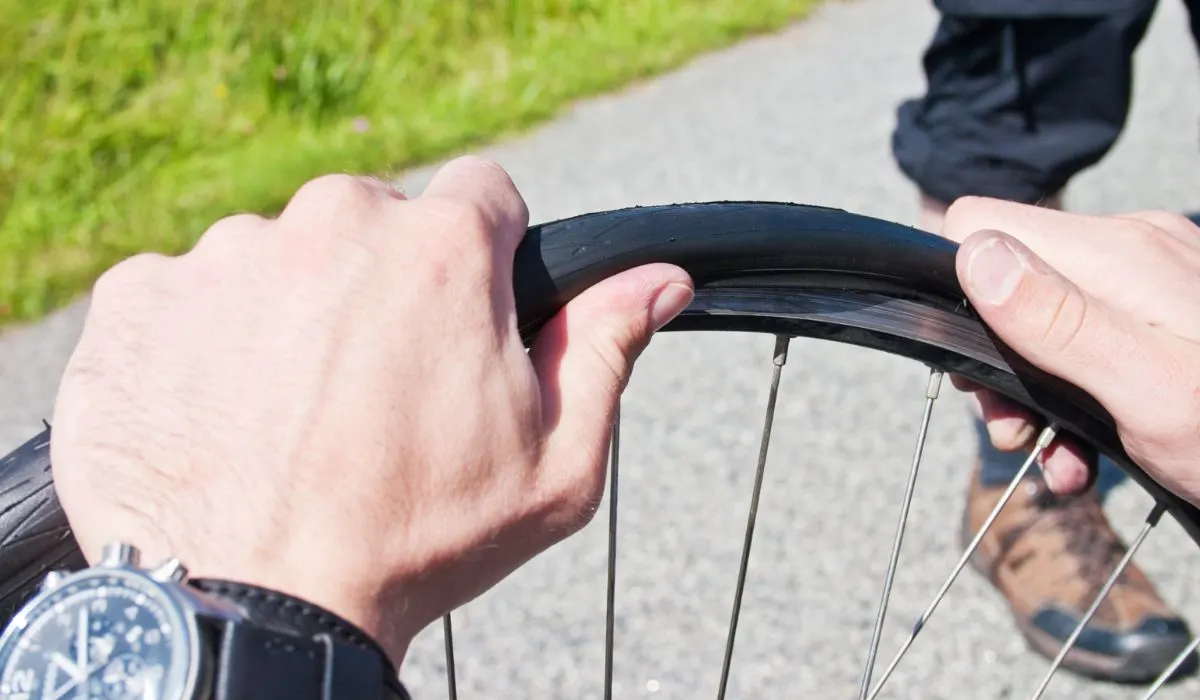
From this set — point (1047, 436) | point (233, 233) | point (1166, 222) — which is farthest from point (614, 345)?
point (1166, 222)

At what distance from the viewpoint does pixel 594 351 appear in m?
0.72

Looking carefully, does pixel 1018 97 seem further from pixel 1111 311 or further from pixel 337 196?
pixel 337 196

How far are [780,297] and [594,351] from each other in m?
0.19

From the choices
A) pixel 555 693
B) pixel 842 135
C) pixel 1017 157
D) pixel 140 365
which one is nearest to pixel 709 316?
pixel 140 365

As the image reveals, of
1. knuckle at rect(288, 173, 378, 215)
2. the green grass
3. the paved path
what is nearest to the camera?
knuckle at rect(288, 173, 378, 215)

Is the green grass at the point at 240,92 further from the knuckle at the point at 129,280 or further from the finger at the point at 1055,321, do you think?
the finger at the point at 1055,321

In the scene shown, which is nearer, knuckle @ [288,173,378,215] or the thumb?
knuckle @ [288,173,378,215]

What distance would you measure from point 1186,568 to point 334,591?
2.12 metres

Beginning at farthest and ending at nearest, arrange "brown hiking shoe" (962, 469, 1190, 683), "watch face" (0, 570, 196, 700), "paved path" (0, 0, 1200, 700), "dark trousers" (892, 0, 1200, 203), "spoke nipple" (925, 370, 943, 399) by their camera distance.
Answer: "paved path" (0, 0, 1200, 700) < "brown hiking shoe" (962, 469, 1190, 683) < "dark trousers" (892, 0, 1200, 203) < "spoke nipple" (925, 370, 943, 399) < "watch face" (0, 570, 196, 700)

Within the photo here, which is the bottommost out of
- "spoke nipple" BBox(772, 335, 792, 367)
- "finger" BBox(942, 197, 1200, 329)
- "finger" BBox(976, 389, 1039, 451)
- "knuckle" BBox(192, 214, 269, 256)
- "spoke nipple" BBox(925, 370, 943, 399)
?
"finger" BBox(976, 389, 1039, 451)

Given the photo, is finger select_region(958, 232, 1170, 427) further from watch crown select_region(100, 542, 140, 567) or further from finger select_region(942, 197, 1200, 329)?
watch crown select_region(100, 542, 140, 567)

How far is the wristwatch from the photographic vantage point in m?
0.57

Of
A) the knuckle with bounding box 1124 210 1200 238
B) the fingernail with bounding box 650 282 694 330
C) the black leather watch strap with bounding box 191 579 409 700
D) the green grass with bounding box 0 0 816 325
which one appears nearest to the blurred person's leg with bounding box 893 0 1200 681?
the knuckle with bounding box 1124 210 1200 238

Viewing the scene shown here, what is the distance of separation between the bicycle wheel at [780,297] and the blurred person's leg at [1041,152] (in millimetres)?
947
